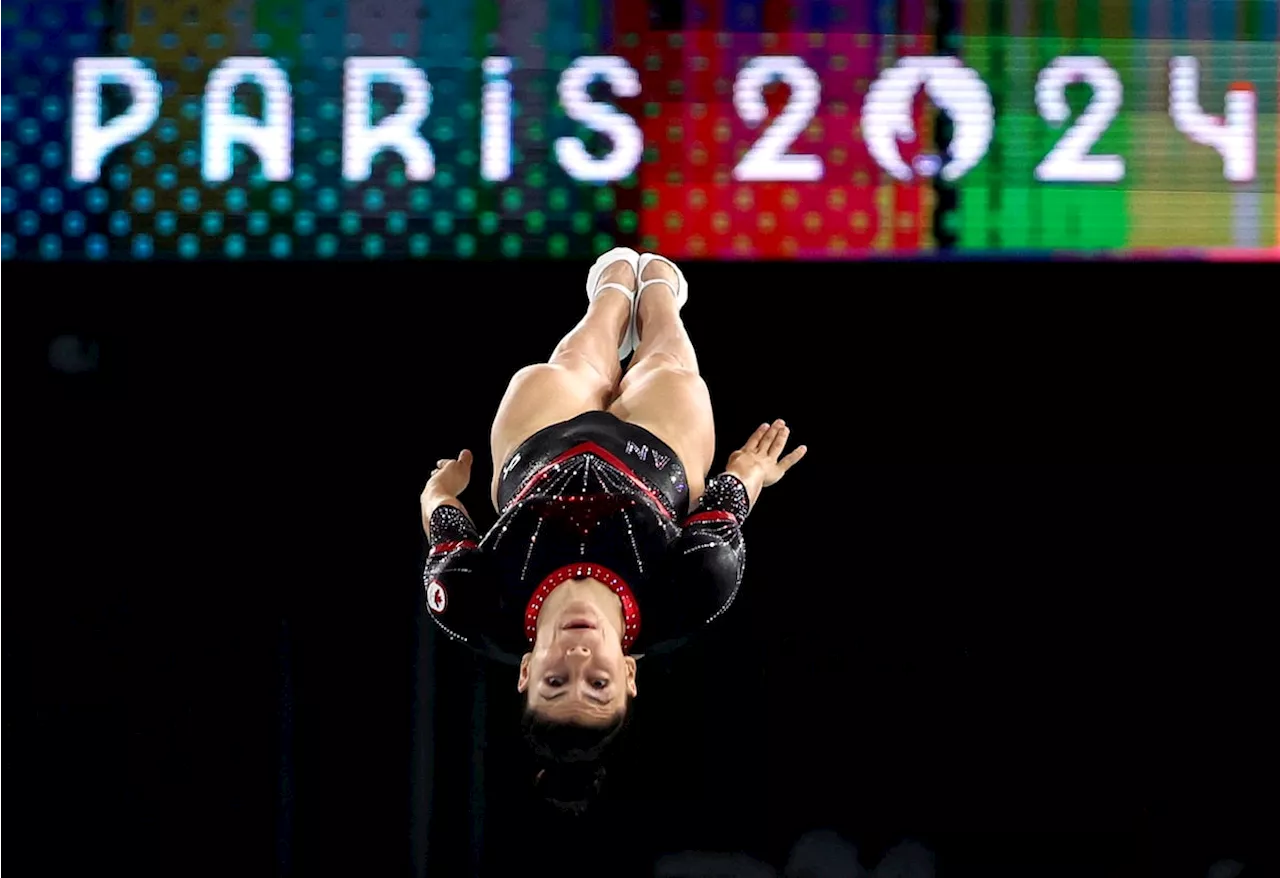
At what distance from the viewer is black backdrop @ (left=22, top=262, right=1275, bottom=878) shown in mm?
2473

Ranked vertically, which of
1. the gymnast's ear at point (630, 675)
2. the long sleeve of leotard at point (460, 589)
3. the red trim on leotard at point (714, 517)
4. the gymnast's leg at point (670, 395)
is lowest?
the gymnast's ear at point (630, 675)

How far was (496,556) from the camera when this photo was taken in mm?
2236

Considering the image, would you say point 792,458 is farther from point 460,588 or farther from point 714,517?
point 460,588

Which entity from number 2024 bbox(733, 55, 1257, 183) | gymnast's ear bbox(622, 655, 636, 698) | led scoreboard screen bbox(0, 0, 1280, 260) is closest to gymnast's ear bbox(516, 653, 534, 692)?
gymnast's ear bbox(622, 655, 636, 698)

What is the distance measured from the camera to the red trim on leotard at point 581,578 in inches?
85.7

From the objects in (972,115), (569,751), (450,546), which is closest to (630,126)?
(972,115)

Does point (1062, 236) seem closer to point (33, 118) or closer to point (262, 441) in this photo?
point (262, 441)

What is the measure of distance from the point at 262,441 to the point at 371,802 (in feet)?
2.82

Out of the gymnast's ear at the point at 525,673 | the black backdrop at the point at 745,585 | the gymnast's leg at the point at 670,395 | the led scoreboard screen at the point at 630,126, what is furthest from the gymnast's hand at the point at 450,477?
the led scoreboard screen at the point at 630,126

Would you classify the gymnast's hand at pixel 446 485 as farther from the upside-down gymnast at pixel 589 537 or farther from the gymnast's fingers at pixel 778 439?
the gymnast's fingers at pixel 778 439

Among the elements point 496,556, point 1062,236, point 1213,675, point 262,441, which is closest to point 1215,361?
point 1062,236

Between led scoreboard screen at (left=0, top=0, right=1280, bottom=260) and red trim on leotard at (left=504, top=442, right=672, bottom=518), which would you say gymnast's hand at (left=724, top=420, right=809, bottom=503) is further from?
led scoreboard screen at (left=0, top=0, right=1280, bottom=260)

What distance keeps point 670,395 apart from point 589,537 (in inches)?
17.1

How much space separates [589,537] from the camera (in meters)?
2.21
